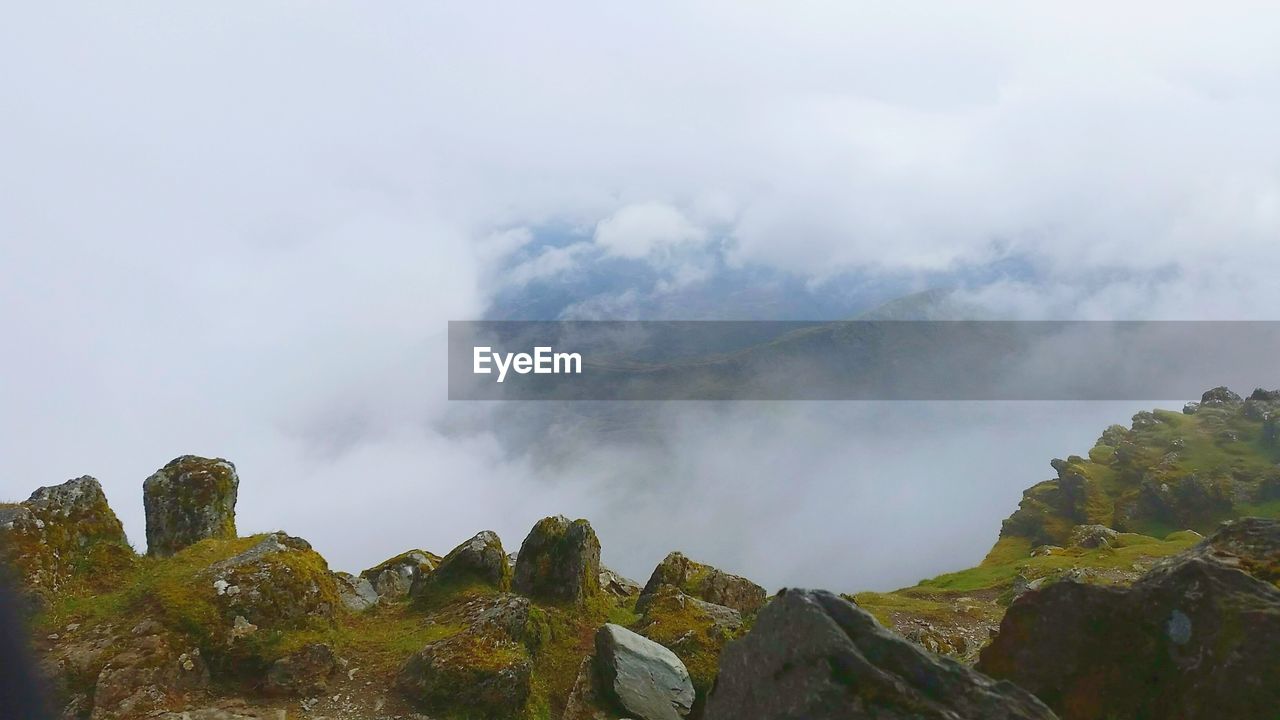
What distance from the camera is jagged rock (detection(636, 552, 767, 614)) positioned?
38.0 m

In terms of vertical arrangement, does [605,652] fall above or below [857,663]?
below

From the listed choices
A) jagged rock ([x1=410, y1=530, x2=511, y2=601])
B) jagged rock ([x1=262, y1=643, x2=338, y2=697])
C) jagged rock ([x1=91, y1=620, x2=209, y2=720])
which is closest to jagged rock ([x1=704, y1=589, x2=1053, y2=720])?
jagged rock ([x1=262, y1=643, x2=338, y2=697])

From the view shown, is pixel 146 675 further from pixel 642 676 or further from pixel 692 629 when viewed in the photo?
pixel 692 629

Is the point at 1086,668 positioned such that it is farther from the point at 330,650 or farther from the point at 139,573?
the point at 139,573

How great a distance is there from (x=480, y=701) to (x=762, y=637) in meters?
14.0

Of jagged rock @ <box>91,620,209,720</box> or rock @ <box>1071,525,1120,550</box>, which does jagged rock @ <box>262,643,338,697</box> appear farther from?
rock @ <box>1071,525,1120,550</box>

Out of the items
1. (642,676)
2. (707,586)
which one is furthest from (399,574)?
(642,676)

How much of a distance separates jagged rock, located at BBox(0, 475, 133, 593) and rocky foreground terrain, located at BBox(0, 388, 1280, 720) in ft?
0.23

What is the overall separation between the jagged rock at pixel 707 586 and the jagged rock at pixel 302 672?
1740 centimetres

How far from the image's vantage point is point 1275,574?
15.7 meters

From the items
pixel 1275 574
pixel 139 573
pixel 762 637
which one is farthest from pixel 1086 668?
pixel 139 573

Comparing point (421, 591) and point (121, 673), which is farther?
point (421, 591)

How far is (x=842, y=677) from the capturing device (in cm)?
1227

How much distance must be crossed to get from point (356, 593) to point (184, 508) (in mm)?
9766
